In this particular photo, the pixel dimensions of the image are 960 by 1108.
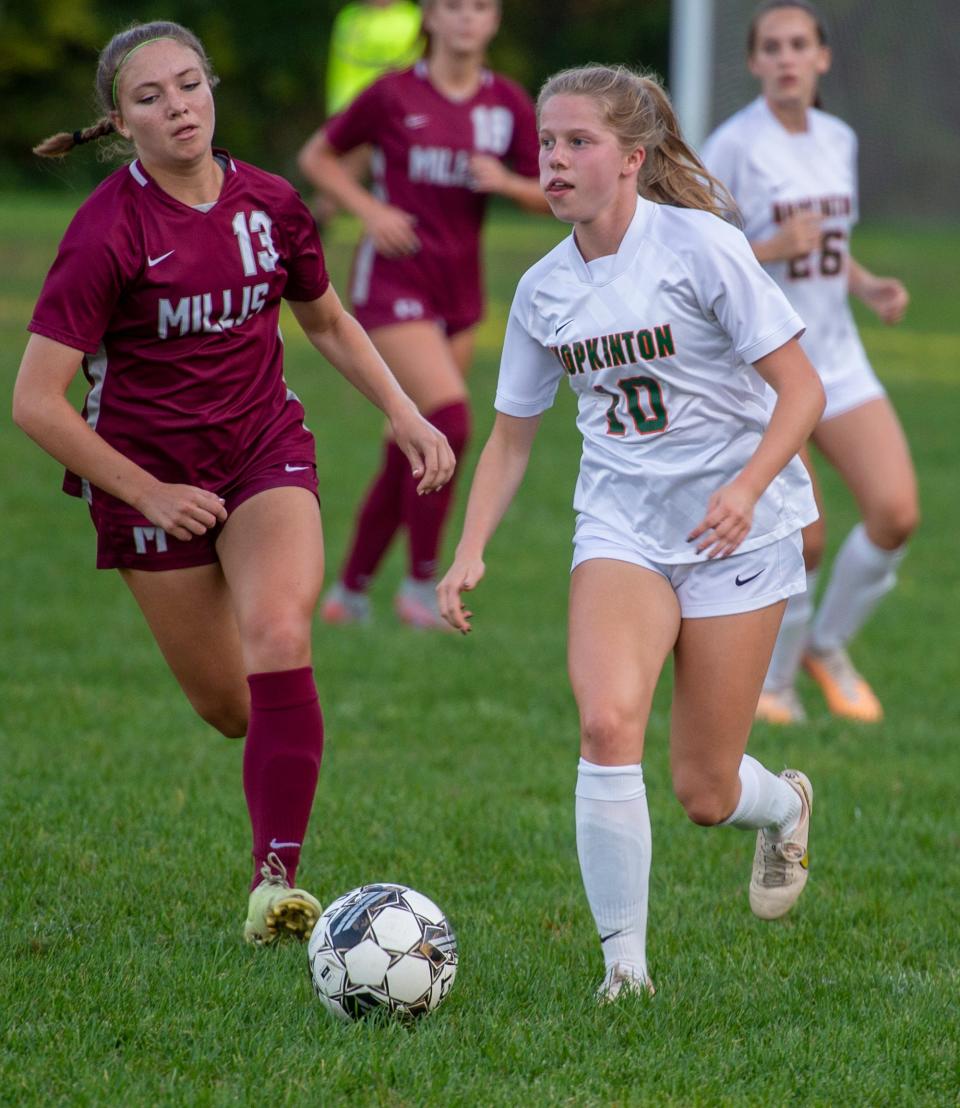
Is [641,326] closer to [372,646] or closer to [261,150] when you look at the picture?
[372,646]

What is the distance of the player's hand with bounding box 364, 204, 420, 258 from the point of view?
719 cm

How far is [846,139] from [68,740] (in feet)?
12.0

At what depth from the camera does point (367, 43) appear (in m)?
11.9

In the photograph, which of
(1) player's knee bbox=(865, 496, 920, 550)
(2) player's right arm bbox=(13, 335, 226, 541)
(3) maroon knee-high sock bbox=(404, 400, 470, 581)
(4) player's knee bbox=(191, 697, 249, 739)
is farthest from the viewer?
(3) maroon knee-high sock bbox=(404, 400, 470, 581)

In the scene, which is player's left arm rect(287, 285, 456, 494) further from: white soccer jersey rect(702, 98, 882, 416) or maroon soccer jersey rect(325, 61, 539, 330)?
maroon soccer jersey rect(325, 61, 539, 330)

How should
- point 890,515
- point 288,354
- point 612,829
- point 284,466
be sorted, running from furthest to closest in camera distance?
point 288,354
point 890,515
point 284,466
point 612,829

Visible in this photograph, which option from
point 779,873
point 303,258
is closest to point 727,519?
point 779,873

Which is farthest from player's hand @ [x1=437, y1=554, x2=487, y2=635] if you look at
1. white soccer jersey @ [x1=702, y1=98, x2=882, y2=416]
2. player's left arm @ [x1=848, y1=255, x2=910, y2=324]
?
player's left arm @ [x1=848, y1=255, x2=910, y2=324]

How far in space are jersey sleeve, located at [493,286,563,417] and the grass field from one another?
1287 millimetres

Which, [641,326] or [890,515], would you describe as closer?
[641,326]

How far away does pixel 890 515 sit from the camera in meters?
6.35

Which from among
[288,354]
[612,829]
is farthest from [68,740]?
[288,354]

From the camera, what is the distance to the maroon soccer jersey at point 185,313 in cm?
390

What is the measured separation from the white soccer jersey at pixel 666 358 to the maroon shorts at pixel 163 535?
75 centimetres
